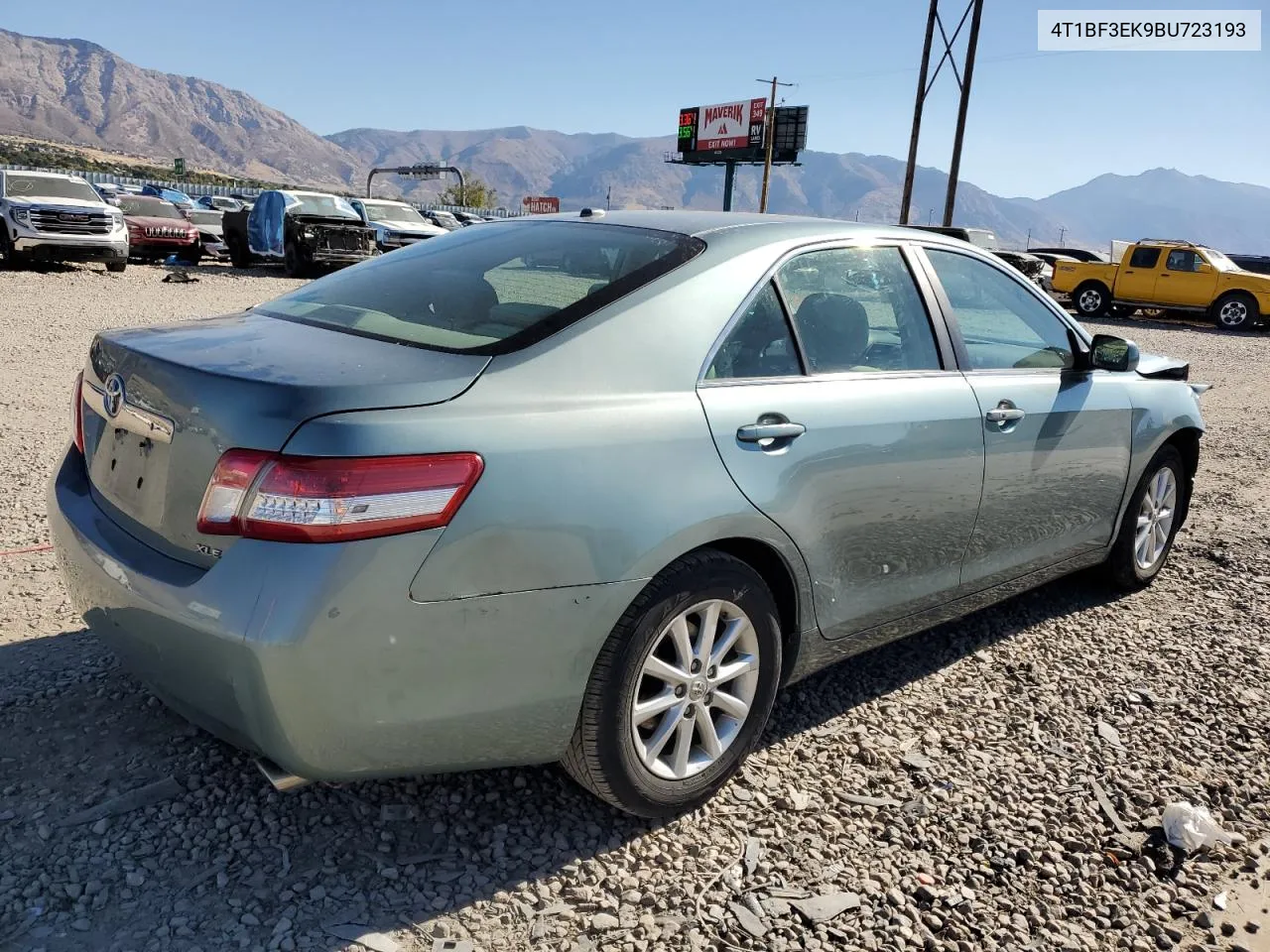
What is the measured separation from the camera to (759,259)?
2.94 meters

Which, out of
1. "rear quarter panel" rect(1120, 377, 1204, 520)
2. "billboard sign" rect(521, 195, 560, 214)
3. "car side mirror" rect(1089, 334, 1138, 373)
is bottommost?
"rear quarter panel" rect(1120, 377, 1204, 520)

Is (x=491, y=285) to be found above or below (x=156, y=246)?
above

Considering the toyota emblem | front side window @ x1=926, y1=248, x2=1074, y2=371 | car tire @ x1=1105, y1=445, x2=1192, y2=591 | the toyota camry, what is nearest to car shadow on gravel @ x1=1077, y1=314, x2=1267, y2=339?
car tire @ x1=1105, y1=445, x2=1192, y2=591

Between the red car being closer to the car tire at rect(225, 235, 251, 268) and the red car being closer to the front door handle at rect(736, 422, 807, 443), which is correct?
the car tire at rect(225, 235, 251, 268)

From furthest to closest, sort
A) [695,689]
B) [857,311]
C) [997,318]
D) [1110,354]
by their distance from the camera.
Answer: [1110,354] → [997,318] → [857,311] → [695,689]

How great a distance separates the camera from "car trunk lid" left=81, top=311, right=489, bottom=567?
2125mm

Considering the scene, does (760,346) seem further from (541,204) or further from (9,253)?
(541,204)

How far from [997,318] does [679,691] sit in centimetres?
213

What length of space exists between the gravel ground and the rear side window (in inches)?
891

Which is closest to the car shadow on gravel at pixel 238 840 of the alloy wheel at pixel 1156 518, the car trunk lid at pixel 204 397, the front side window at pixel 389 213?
the car trunk lid at pixel 204 397

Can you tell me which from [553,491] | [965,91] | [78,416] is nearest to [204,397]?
[553,491]

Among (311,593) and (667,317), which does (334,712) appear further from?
(667,317)

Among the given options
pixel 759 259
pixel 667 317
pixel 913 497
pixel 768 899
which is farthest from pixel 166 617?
pixel 913 497

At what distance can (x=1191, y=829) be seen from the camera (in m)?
2.82
